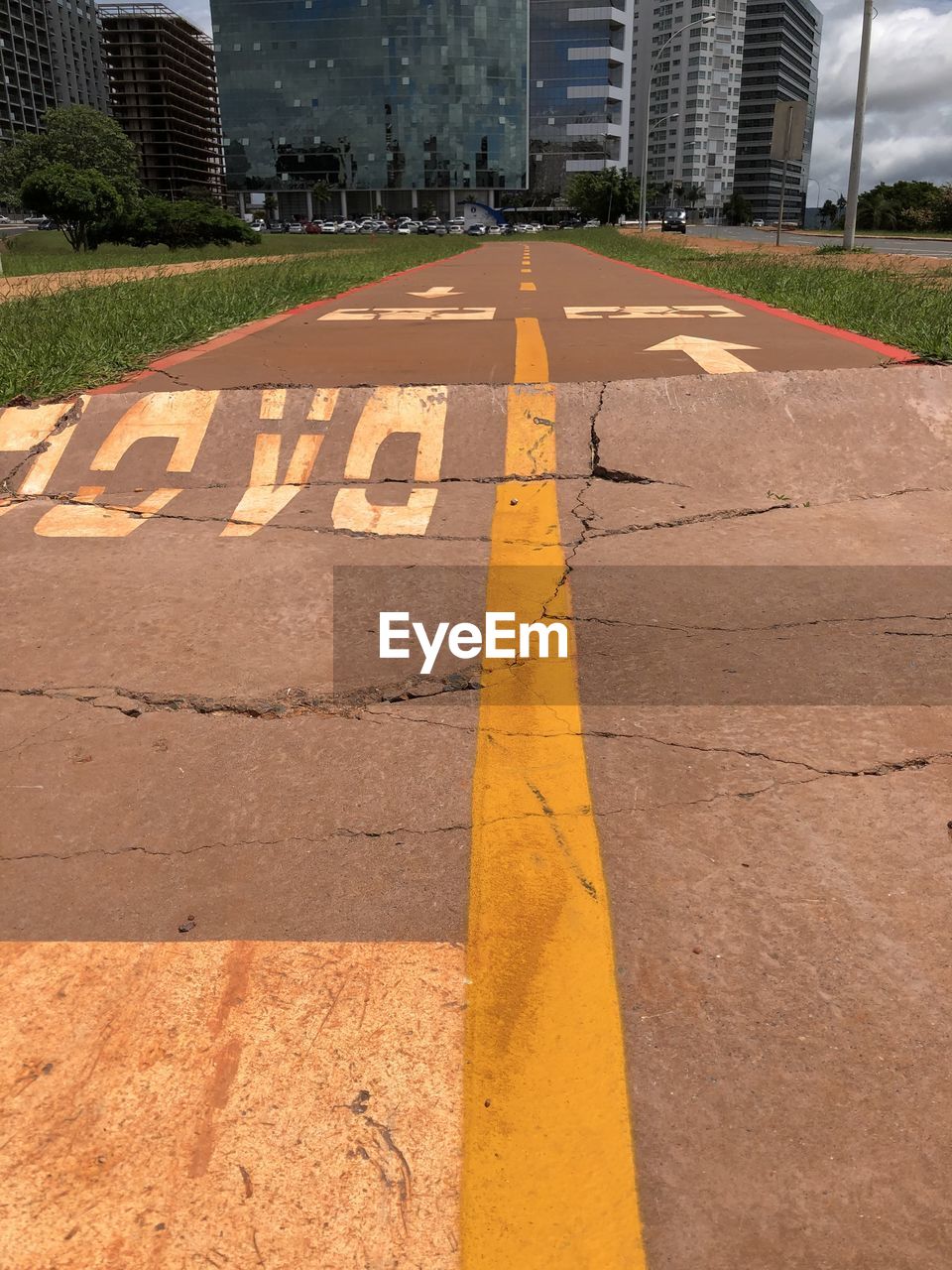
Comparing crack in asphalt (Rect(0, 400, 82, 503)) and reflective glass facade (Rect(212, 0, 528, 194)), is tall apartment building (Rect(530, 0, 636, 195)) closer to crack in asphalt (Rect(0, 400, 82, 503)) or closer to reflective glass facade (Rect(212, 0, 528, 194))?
reflective glass facade (Rect(212, 0, 528, 194))

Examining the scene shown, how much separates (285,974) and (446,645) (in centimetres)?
160

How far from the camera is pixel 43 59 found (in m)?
155

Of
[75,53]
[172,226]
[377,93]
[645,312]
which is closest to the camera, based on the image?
[645,312]

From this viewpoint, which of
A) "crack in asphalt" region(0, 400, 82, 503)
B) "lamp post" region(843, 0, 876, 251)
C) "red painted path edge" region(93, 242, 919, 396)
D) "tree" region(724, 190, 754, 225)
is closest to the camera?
"crack in asphalt" region(0, 400, 82, 503)

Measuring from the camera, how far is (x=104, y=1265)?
136 centimetres

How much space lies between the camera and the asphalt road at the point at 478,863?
57.9 inches

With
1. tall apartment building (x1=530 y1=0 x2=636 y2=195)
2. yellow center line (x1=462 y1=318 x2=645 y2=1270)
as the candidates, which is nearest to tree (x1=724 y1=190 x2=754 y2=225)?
tall apartment building (x1=530 y1=0 x2=636 y2=195)

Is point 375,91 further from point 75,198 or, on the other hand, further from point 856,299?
point 856,299

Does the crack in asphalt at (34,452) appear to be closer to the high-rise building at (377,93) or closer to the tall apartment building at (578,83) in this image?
the high-rise building at (377,93)

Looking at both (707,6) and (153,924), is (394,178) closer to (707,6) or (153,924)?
(707,6)

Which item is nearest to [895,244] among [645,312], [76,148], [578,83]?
[645,312]

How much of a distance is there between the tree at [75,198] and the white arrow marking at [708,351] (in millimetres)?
40057

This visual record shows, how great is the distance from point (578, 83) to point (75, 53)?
9707 cm

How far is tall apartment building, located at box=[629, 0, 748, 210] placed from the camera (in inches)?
6742
